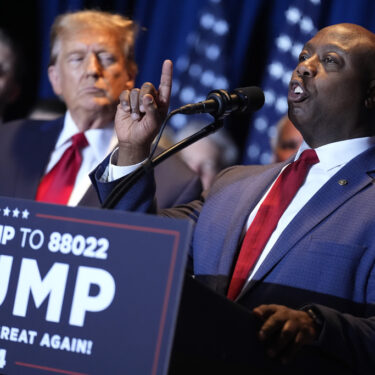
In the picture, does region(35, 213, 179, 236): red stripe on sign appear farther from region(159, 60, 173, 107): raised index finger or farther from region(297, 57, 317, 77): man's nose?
region(297, 57, 317, 77): man's nose

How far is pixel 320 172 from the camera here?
1.79 metres

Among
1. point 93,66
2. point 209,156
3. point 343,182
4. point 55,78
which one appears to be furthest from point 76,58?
point 343,182

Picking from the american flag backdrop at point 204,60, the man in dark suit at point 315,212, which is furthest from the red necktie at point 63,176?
the american flag backdrop at point 204,60

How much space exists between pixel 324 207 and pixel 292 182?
0.15 m

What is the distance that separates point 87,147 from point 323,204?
1.17 meters

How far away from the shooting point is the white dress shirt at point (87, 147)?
2508 mm

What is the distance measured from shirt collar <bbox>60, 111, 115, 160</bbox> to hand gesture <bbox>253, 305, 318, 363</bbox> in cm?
147

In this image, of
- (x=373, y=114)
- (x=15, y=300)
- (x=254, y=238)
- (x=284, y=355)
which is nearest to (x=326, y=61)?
(x=373, y=114)

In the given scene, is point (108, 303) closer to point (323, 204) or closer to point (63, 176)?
point (323, 204)

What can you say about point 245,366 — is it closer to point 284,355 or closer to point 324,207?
point 284,355

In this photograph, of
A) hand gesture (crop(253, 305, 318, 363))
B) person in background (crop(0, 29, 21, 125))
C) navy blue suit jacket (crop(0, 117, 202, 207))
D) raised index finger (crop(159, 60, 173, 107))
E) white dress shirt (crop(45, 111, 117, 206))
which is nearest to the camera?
hand gesture (crop(253, 305, 318, 363))

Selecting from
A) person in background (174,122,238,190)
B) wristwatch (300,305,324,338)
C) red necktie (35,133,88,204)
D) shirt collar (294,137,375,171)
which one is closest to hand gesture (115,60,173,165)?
shirt collar (294,137,375,171)

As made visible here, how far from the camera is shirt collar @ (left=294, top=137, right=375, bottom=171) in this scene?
1.79 meters

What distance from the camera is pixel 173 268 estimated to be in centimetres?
101
